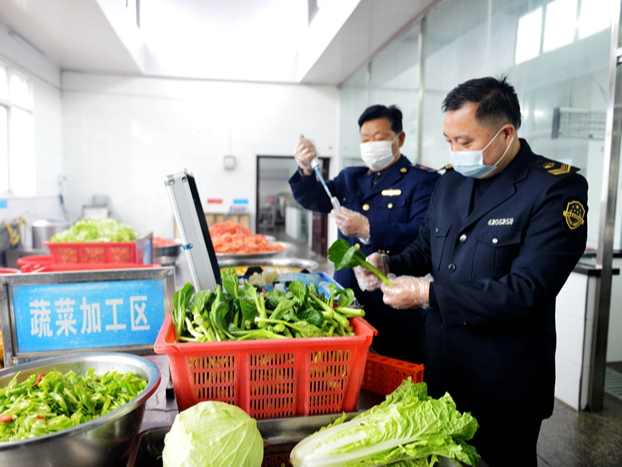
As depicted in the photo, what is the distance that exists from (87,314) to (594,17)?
10.9 ft

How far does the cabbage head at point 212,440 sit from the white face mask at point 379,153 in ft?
5.69

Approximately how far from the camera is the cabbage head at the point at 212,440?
746mm

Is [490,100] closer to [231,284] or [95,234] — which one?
[231,284]

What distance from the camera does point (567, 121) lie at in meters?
2.99

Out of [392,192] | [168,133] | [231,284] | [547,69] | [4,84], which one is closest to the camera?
[231,284]

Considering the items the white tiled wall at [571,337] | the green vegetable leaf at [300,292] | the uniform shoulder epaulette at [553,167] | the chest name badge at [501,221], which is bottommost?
the white tiled wall at [571,337]

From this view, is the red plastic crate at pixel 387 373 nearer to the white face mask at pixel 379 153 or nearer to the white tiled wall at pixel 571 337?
the white face mask at pixel 379 153

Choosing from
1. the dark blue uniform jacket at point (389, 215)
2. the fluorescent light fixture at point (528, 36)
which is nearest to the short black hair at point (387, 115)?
the dark blue uniform jacket at point (389, 215)

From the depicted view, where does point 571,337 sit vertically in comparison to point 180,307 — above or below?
below

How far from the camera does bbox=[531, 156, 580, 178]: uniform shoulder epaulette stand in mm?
1304

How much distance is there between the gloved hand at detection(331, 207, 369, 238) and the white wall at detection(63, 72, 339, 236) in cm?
632

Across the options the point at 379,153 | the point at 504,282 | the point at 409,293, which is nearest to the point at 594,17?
the point at 379,153

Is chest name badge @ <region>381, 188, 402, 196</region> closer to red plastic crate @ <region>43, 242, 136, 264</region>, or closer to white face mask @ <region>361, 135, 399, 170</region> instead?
white face mask @ <region>361, 135, 399, 170</region>

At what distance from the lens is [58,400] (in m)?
0.89
